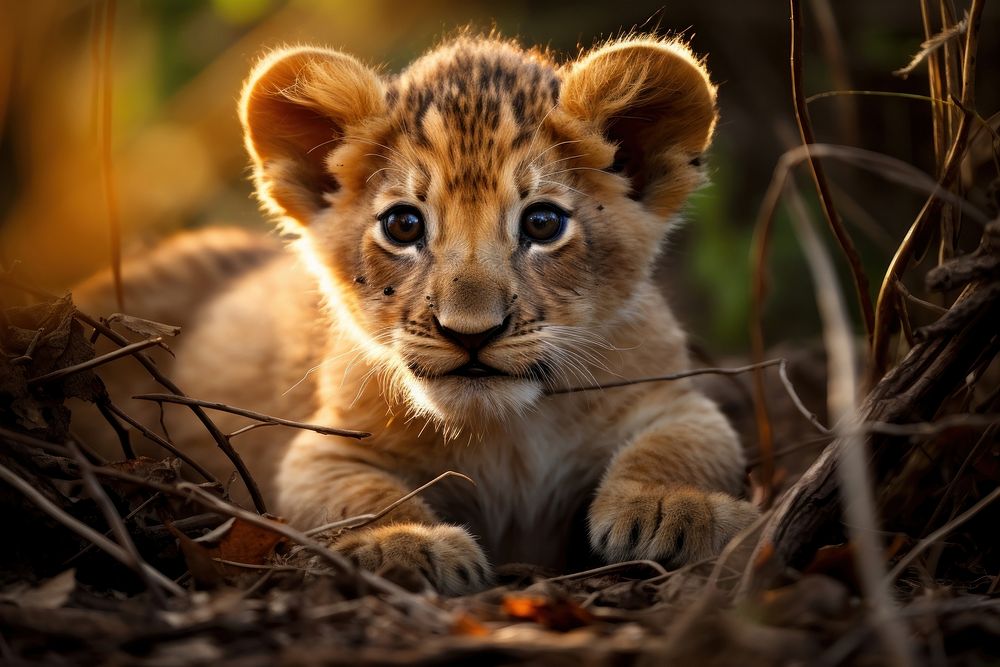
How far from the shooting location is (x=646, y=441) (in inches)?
132

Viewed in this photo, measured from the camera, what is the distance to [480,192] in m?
3.16

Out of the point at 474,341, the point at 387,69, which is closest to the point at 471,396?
the point at 474,341

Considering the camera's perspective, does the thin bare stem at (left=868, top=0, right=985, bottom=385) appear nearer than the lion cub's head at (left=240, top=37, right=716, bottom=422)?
Yes

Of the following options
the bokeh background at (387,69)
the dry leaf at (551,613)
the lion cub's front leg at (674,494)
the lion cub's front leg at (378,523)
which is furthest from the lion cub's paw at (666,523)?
the bokeh background at (387,69)

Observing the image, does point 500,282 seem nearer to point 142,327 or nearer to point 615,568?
point 615,568

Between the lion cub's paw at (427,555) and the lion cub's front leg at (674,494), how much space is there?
0.40 meters

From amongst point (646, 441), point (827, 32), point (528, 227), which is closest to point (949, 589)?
point (646, 441)

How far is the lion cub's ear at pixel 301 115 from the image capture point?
3393mm

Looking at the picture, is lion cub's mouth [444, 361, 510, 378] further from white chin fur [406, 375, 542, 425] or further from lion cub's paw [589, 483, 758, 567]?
lion cub's paw [589, 483, 758, 567]

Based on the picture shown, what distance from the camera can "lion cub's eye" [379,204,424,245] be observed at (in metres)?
3.25

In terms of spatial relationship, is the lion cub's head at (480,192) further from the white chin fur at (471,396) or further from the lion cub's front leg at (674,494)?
the lion cub's front leg at (674,494)

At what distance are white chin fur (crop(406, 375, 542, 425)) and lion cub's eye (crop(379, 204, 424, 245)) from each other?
1.56 ft

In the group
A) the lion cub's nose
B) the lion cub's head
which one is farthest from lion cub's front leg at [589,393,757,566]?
the lion cub's nose

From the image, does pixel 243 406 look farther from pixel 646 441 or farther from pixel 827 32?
pixel 827 32
